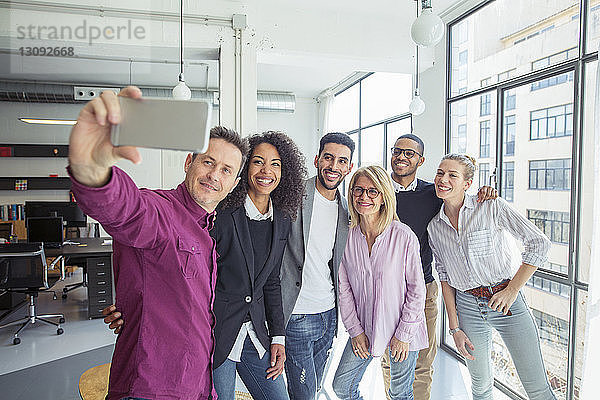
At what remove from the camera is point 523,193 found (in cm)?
354

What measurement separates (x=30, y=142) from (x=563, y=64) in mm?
8793

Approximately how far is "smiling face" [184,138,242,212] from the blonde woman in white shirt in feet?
4.73

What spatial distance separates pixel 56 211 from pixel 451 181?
599cm

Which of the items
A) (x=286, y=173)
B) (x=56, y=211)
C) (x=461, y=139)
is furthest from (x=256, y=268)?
(x=56, y=211)

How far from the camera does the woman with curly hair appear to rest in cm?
175

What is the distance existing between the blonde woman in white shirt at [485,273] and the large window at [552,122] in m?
1.16

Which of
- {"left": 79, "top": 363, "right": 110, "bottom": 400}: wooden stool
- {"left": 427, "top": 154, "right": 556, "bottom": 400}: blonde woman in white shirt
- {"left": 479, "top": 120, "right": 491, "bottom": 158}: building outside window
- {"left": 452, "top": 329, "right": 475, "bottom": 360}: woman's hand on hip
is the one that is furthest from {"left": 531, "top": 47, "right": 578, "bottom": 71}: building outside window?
{"left": 79, "top": 363, "right": 110, "bottom": 400}: wooden stool

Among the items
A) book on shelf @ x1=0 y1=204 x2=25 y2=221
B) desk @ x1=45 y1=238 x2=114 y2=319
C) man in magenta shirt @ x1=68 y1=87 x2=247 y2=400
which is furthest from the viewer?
book on shelf @ x1=0 y1=204 x2=25 y2=221

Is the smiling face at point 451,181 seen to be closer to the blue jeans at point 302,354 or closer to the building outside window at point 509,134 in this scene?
the blue jeans at point 302,354

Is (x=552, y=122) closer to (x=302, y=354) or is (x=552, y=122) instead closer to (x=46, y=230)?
(x=302, y=354)

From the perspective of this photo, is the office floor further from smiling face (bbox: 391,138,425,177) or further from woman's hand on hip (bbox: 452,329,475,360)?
smiling face (bbox: 391,138,425,177)

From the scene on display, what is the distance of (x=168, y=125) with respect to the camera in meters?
0.51

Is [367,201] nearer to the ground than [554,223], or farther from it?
farther from it

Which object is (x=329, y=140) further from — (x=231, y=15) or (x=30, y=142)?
(x=30, y=142)
